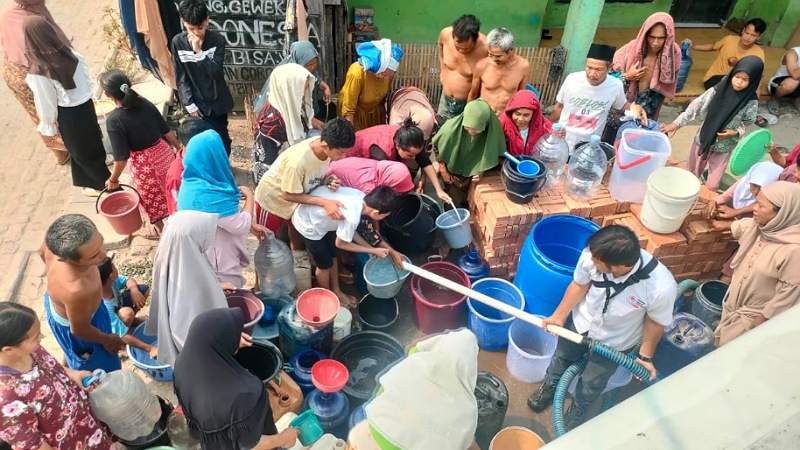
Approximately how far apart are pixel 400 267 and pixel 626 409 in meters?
2.77

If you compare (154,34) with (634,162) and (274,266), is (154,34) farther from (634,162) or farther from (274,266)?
(634,162)

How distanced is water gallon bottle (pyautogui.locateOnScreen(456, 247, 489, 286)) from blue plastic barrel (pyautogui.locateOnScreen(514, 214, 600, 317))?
1.03 ft

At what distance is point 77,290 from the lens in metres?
3.06

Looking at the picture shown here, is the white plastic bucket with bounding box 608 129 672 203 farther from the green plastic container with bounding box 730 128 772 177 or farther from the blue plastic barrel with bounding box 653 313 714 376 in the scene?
the blue plastic barrel with bounding box 653 313 714 376

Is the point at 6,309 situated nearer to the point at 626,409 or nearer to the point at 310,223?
the point at 310,223

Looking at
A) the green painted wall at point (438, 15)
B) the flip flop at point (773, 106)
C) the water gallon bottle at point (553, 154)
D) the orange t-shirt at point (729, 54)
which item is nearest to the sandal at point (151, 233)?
the water gallon bottle at point (553, 154)

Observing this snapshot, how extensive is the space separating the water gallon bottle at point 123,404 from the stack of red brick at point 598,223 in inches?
118

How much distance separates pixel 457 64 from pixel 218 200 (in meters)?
3.24

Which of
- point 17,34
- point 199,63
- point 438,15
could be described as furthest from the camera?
point 438,15

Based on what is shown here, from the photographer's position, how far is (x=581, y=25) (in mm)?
7285

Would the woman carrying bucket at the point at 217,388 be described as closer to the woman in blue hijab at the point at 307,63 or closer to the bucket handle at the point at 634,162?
the woman in blue hijab at the point at 307,63

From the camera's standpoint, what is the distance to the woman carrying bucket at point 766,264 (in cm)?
371

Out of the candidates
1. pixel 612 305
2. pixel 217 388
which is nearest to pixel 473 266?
pixel 612 305

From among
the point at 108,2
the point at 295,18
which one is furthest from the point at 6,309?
the point at 108,2
